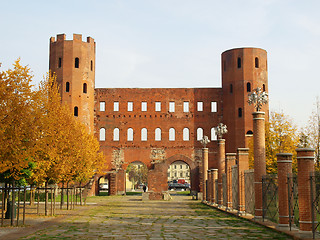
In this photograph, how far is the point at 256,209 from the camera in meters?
14.8

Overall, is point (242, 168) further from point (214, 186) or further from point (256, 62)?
point (256, 62)

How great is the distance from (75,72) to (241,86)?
52.9ft

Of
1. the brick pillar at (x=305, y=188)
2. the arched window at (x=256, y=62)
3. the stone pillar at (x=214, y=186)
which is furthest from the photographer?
the arched window at (x=256, y=62)

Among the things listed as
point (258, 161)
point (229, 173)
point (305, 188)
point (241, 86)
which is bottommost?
point (305, 188)

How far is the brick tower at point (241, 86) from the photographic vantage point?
130 ft

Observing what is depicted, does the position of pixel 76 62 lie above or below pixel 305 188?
above

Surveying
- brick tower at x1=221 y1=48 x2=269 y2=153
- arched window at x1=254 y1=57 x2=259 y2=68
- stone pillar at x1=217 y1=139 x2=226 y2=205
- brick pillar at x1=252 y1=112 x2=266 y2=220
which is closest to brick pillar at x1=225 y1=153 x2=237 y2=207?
stone pillar at x1=217 y1=139 x2=226 y2=205

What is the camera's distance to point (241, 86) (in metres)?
40.2

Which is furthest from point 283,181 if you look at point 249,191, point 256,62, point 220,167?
point 256,62

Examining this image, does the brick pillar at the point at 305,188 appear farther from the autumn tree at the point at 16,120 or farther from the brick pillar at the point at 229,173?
the brick pillar at the point at 229,173

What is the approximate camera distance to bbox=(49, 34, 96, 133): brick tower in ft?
130

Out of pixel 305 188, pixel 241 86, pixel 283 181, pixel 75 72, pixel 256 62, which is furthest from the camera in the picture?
pixel 256 62

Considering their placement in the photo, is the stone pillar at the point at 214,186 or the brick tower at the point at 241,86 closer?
the stone pillar at the point at 214,186

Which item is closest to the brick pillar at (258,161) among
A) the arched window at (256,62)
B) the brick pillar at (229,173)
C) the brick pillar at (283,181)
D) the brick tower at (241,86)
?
the brick pillar at (283,181)
